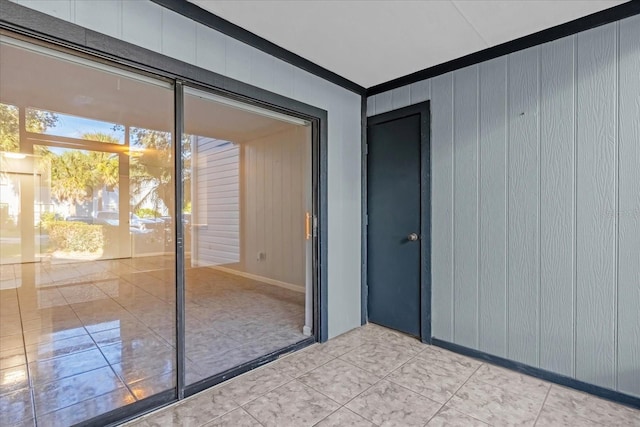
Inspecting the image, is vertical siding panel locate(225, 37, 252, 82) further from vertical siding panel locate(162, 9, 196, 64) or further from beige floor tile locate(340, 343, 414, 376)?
beige floor tile locate(340, 343, 414, 376)

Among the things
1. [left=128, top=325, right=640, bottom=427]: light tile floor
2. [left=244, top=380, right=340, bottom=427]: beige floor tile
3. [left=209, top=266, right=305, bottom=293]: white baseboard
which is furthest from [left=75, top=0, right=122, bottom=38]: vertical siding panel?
[left=209, top=266, right=305, bottom=293]: white baseboard

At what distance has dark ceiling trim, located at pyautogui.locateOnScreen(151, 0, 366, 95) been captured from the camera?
1896 mm

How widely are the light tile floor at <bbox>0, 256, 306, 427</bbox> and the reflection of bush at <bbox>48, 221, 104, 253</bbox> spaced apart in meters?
0.25

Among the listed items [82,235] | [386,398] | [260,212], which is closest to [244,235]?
[260,212]

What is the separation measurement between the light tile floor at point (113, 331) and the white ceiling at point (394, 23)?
1.79 m

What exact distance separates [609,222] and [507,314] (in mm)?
926

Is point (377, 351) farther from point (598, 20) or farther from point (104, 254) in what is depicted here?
point (104, 254)

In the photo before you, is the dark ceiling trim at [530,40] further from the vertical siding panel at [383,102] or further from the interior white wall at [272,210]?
the interior white wall at [272,210]

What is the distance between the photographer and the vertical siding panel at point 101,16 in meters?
1.54

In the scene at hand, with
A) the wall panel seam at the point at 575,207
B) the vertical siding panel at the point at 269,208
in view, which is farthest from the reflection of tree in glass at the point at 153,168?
the wall panel seam at the point at 575,207

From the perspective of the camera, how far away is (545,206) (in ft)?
7.27

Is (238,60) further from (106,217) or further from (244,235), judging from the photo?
(106,217)

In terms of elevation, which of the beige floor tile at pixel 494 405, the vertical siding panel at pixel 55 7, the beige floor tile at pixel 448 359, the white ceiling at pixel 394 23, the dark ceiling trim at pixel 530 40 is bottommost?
the beige floor tile at pixel 448 359

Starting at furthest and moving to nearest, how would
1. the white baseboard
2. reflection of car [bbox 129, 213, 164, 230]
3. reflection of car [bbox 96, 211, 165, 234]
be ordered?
the white baseboard
reflection of car [bbox 96, 211, 165, 234]
reflection of car [bbox 129, 213, 164, 230]
